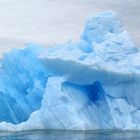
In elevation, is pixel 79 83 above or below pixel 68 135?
above

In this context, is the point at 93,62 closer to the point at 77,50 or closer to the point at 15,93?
the point at 77,50

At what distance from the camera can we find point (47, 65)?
53.2 feet

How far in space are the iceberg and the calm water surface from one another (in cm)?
69

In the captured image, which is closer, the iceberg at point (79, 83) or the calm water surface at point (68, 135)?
the calm water surface at point (68, 135)

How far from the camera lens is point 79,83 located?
639 inches

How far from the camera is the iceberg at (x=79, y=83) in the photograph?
15.6 m

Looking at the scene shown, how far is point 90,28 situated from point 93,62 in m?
2.49

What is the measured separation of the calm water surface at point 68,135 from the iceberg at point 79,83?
0.69 meters

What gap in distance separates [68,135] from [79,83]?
9.24 feet

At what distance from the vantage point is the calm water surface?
1298 centimetres

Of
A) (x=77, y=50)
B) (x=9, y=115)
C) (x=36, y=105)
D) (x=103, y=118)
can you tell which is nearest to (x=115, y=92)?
(x=103, y=118)

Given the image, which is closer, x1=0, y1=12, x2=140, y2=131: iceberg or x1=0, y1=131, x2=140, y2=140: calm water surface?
x1=0, y1=131, x2=140, y2=140: calm water surface

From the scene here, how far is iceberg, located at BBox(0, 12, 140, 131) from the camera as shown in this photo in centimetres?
1564

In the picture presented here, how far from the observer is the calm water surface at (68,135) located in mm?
12984
